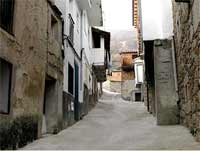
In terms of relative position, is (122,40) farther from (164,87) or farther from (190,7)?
(190,7)

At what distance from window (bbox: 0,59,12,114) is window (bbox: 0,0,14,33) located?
2.62ft

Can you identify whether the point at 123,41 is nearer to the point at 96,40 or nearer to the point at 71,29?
the point at 96,40

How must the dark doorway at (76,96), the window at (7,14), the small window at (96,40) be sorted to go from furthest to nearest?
the small window at (96,40), the dark doorway at (76,96), the window at (7,14)

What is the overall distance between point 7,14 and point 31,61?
1723mm

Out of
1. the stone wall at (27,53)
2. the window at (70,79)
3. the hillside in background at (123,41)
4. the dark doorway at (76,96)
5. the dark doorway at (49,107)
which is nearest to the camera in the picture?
the stone wall at (27,53)

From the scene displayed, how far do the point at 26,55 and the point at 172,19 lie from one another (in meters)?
5.91

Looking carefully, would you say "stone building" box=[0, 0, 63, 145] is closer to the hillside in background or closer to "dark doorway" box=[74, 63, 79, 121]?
"dark doorway" box=[74, 63, 79, 121]

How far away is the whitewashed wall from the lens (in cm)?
1243

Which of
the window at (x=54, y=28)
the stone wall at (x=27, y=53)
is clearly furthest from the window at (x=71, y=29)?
the stone wall at (x=27, y=53)

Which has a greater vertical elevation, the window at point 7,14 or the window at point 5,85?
the window at point 7,14

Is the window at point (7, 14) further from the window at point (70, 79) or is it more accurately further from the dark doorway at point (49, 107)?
the window at point (70, 79)

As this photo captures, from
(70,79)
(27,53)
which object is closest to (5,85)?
(27,53)

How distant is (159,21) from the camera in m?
12.5

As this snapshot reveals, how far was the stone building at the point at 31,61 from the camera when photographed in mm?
7559
